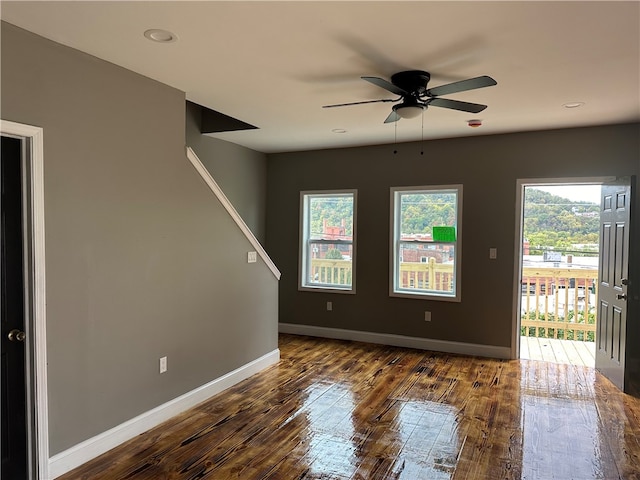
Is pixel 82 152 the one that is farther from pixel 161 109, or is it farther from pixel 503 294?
Answer: pixel 503 294

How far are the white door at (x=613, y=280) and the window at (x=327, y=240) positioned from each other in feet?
9.28

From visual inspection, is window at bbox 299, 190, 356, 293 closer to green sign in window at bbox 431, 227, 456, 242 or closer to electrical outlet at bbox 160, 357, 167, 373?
green sign in window at bbox 431, 227, 456, 242

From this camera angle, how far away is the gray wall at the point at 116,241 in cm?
259

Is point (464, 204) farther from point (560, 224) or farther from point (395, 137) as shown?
point (560, 224)

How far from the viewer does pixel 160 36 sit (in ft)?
8.34

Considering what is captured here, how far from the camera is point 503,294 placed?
5.15 m

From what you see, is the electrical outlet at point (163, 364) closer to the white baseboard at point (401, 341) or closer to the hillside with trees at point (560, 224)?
the white baseboard at point (401, 341)

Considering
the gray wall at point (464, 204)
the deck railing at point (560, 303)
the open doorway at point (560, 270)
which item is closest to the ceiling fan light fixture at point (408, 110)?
the gray wall at point (464, 204)

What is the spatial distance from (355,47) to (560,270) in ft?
16.3

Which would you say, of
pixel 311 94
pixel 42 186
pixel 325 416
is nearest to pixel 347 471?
pixel 325 416

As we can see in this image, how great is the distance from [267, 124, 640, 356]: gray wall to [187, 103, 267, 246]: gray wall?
18 centimetres

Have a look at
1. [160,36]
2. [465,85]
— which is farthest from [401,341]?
[160,36]

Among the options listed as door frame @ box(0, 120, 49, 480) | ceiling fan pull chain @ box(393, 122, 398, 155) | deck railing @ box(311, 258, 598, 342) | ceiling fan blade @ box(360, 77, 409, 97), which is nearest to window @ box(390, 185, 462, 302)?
ceiling fan pull chain @ box(393, 122, 398, 155)

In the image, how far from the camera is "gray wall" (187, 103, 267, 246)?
509 centimetres
